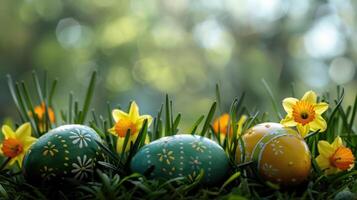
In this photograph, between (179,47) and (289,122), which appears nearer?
(289,122)

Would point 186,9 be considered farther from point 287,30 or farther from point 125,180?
point 125,180

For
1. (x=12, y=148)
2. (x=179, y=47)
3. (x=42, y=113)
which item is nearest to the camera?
(x=12, y=148)

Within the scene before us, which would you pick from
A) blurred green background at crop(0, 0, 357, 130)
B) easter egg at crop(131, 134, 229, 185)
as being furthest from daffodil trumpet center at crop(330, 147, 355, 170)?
blurred green background at crop(0, 0, 357, 130)

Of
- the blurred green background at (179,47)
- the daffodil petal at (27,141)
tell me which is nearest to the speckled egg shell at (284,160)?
the daffodil petal at (27,141)

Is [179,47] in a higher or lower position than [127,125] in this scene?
lower

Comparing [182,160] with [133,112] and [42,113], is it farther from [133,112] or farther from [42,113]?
[42,113]

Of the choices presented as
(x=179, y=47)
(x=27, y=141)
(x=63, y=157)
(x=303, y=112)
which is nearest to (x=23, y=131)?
(x=27, y=141)

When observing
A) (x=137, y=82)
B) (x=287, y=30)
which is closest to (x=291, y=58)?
(x=287, y=30)
